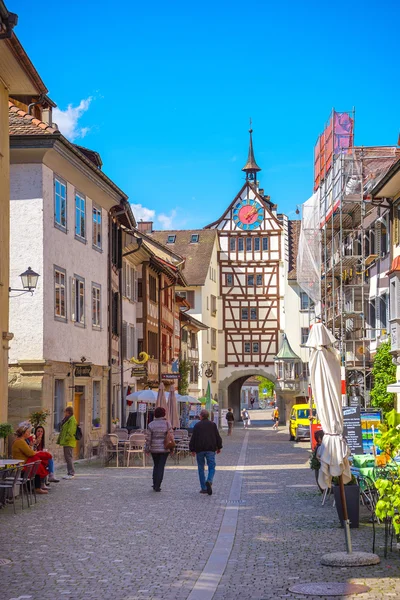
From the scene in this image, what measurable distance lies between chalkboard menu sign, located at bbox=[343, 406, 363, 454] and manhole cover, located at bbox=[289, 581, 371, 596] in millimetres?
9850

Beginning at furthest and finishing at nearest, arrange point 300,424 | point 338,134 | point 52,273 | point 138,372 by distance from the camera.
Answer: point 300,424, point 338,134, point 138,372, point 52,273

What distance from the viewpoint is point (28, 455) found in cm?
1836

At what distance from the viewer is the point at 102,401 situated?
33625 mm

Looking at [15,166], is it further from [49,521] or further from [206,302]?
[206,302]

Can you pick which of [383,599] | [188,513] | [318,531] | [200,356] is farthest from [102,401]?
[200,356]

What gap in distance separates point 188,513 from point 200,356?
56.0 metres

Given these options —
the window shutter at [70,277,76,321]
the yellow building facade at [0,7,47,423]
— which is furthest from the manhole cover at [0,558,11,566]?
the window shutter at [70,277,76,321]

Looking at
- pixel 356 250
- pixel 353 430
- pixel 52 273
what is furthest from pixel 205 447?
pixel 356 250

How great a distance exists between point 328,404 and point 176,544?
8.62 feet

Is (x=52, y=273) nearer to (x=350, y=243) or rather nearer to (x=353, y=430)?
(x=353, y=430)

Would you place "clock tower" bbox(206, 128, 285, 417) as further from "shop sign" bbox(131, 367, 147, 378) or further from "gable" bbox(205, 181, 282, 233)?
Answer: "shop sign" bbox(131, 367, 147, 378)

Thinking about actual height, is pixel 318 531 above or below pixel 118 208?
below

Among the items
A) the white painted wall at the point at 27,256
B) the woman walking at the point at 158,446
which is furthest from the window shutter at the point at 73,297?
the woman walking at the point at 158,446

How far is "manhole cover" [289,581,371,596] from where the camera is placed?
8828mm
